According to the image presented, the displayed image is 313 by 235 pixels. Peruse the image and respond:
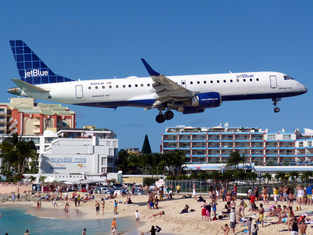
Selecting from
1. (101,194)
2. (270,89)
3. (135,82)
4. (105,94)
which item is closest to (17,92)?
(105,94)

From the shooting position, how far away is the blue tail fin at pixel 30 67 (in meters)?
41.5

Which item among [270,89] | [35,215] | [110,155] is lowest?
[35,215]

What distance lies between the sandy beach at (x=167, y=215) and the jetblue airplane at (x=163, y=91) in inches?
365

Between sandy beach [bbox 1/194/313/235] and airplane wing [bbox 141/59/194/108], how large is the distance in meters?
10.7

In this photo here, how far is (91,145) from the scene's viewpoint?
319 feet

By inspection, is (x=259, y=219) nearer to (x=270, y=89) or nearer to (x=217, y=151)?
(x=270, y=89)

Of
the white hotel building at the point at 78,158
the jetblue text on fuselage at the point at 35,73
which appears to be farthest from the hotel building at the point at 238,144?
the jetblue text on fuselage at the point at 35,73

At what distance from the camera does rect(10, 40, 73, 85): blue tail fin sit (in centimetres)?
4147

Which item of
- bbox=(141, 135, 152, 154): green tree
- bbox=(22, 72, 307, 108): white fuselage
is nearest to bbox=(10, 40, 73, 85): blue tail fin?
bbox=(22, 72, 307, 108): white fuselage

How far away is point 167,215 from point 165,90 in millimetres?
12003

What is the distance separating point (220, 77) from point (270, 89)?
17.2 ft

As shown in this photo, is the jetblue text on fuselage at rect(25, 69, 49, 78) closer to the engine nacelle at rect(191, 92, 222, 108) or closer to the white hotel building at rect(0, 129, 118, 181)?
the engine nacelle at rect(191, 92, 222, 108)

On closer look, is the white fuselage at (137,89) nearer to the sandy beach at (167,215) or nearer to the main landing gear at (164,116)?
the main landing gear at (164,116)

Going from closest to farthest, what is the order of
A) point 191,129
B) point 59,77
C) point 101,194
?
point 59,77 < point 101,194 < point 191,129
